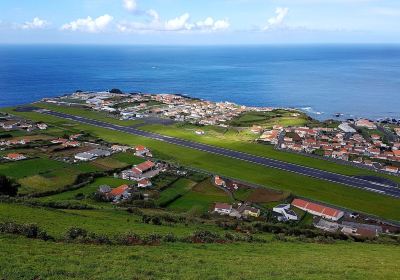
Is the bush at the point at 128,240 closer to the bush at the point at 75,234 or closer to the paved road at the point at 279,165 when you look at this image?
the bush at the point at 75,234

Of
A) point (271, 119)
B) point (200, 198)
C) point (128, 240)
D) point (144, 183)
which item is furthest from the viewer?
point (271, 119)

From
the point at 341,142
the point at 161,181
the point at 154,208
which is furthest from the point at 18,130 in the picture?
the point at 341,142

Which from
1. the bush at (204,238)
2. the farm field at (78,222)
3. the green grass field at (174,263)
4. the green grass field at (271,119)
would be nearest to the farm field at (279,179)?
the farm field at (78,222)

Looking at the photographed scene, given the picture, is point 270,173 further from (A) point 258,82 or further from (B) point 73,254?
(A) point 258,82

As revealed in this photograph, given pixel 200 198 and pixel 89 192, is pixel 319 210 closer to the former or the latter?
pixel 200 198

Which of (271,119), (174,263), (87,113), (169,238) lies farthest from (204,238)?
(87,113)

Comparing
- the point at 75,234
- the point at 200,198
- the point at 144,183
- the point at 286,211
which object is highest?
the point at 75,234

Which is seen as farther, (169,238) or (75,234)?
(169,238)
